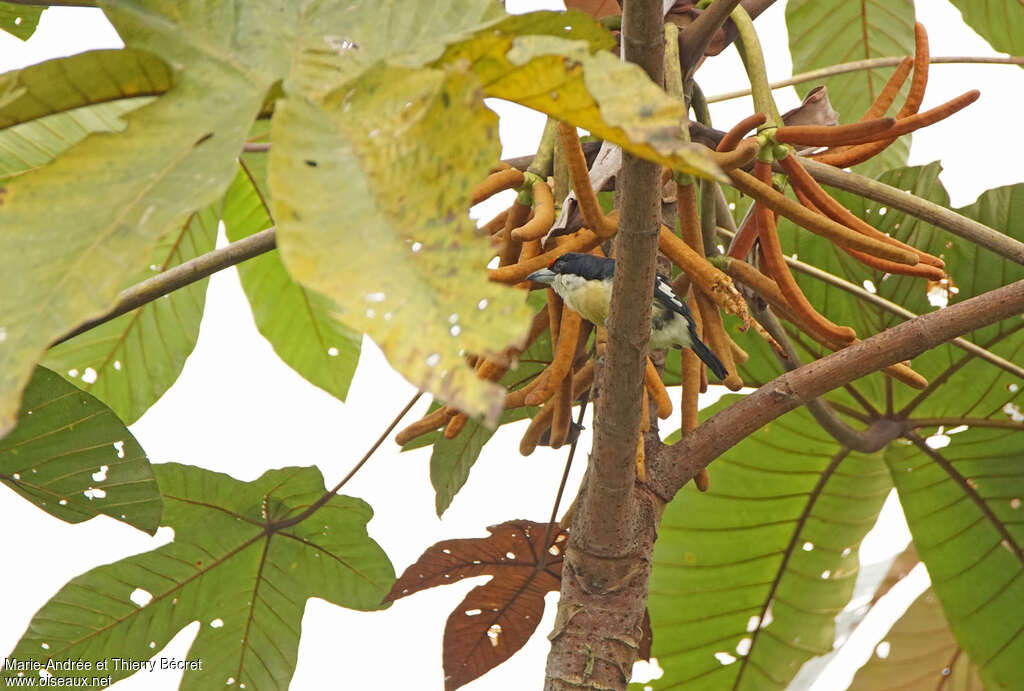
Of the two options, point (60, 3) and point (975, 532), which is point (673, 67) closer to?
point (60, 3)

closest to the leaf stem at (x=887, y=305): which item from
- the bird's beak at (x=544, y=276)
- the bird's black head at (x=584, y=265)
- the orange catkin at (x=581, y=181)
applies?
the bird's black head at (x=584, y=265)

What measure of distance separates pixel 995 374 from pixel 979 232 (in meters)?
0.50

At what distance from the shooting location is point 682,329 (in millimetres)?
1114

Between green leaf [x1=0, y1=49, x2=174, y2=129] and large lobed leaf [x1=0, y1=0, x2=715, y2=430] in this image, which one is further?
green leaf [x1=0, y1=49, x2=174, y2=129]

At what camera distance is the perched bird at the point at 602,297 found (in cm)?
99

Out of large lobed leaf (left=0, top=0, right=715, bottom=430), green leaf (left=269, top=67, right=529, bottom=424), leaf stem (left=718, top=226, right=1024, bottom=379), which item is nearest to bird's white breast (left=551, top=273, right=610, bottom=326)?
leaf stem (left=718, top=226, right=1024, bottom=379)

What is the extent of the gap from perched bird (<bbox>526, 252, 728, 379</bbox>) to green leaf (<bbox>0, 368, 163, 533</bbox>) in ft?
1.45

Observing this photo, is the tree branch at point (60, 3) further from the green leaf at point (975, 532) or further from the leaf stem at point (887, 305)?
the green leaf at point (975, 532)

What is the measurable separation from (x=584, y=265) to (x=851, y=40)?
98 cm

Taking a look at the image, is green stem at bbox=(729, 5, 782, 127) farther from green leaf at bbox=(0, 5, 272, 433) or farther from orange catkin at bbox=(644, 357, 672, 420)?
green leaf at bbox=(0, 5, 272, 433)

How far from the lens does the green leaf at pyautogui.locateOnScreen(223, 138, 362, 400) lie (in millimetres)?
1584

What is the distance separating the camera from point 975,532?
4.76 feet

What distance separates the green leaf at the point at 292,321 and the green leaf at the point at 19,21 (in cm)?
38

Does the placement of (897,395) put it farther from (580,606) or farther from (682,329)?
(580,606)
